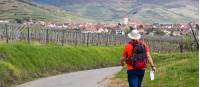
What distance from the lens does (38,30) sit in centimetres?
5634

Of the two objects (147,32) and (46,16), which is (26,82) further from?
(46,16)

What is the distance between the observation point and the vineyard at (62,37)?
48.6 meters

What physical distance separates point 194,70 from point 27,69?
39.0ft

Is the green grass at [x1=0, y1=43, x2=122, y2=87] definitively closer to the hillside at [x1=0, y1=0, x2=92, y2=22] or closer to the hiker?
the hiker

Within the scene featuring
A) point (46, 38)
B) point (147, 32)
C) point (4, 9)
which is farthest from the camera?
point (4, 9)

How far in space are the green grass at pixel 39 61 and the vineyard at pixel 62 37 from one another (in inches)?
124

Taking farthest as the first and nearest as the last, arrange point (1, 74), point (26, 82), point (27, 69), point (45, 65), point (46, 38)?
point (46, 38) → point (45, 65) → point (27, 69) → point (26, 82) → point (1, 74)

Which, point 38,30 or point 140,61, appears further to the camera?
point 38,30

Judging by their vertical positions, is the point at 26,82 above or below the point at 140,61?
below

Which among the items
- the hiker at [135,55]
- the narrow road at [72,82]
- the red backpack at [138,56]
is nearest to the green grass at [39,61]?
the narrow road at [72,82]

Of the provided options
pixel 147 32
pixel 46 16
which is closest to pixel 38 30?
pixel 147 32

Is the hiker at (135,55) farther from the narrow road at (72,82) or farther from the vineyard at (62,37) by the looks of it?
the vineyard at (62,37)

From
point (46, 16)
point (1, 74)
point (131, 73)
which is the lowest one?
point (46, 16)

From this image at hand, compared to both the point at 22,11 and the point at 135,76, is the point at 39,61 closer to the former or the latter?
the point at 135,76
